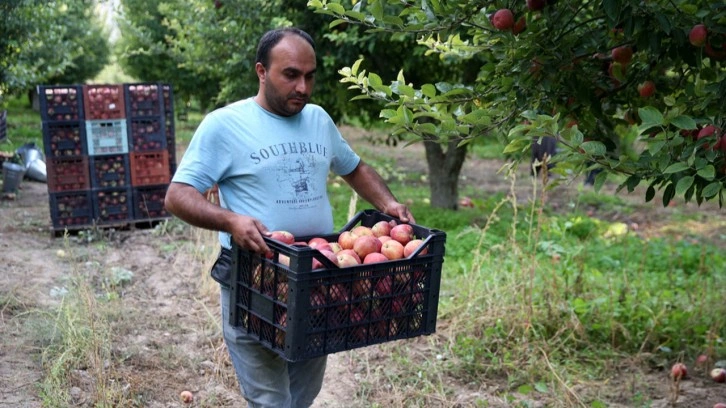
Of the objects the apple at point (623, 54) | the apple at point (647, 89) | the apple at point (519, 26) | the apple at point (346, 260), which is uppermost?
the apple at point (519, 26)

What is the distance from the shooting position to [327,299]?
8.31 ft

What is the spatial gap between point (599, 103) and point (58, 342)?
3.33 m

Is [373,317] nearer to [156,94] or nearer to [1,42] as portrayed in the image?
[156,94]

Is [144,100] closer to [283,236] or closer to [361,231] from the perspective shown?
[361,231]

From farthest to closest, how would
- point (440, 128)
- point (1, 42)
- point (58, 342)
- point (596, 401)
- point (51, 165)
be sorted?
point (1, 42), point (51, 165), point (58, 342), point (596, 401), point (440, 128)

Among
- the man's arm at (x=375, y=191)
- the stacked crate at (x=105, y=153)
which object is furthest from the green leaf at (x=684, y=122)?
the stacked crate at (x=105, y=153)

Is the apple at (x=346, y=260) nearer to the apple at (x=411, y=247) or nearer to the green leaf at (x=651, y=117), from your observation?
the apple at (x=411, y=247)

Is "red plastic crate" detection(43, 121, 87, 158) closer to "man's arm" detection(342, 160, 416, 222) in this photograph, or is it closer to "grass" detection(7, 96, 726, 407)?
"grass" detection(7, 96, 726, 407)

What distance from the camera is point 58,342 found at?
183 inches

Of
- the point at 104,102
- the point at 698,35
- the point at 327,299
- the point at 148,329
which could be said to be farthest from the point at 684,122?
the point at 104,102

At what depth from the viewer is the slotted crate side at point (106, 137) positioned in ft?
26.9

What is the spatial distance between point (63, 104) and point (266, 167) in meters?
5.95

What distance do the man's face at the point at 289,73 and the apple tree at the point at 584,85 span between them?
0.15 m

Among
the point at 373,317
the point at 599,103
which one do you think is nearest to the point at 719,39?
the point at 599,103
